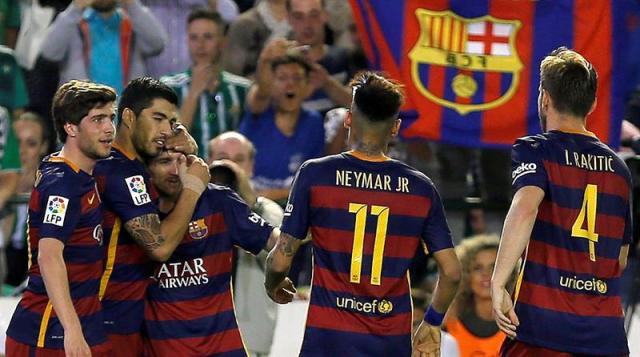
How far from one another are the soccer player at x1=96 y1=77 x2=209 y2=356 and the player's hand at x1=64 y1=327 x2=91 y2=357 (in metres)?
0.51

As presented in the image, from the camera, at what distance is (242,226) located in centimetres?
768

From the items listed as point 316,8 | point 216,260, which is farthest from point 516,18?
point 216,260

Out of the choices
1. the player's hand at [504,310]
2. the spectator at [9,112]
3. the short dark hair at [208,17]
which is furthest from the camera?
the short dark hair at [208,17]

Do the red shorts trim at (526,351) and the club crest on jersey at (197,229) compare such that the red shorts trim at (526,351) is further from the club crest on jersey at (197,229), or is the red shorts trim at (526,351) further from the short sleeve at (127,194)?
the short sleeve at (127,194)

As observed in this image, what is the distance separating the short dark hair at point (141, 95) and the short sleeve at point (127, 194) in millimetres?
337

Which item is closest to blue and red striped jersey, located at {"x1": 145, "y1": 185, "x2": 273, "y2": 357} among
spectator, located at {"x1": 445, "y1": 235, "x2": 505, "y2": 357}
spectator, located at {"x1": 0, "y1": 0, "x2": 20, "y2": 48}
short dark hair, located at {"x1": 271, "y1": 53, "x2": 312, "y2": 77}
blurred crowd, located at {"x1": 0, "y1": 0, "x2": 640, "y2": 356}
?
spectator, located at {"x1": 445, "y1": 235, "x2": 505, "y2": 357}

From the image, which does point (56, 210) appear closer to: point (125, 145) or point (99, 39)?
point (125, 145)

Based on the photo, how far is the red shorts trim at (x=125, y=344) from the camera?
745cm

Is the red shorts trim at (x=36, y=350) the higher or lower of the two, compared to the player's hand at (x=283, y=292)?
lower

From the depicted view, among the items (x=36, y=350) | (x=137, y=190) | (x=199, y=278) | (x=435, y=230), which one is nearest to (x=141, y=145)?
(x=137, y=190)

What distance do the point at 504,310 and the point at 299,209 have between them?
996mm

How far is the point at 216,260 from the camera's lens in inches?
299

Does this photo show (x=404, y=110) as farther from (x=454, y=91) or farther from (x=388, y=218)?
(x=388, y=218)

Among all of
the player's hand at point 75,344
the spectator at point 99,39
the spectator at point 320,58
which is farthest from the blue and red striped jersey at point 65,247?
the spectator at point 320,58
